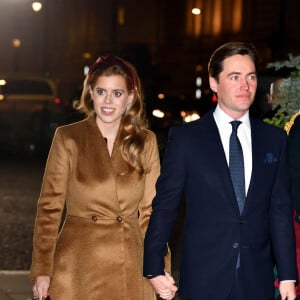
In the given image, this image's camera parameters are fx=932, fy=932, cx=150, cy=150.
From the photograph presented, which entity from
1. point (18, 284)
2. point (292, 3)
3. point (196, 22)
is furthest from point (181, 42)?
point (18, 284)

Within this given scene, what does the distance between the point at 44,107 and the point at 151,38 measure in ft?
91.7

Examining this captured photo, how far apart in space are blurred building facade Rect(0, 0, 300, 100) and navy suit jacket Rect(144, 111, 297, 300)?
44.7m

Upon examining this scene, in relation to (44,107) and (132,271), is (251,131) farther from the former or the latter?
(44,107)

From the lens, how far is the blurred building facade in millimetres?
50281

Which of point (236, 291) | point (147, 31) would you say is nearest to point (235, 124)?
point (236, 291)

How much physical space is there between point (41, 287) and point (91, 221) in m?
0.41

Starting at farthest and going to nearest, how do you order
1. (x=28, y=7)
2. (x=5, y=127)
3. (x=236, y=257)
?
(x=28, y=7)
(x=5, y=127)
(x=236, y=257)

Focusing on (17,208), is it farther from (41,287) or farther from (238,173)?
(238,173)

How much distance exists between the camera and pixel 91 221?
472cm

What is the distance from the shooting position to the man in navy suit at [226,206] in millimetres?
4281

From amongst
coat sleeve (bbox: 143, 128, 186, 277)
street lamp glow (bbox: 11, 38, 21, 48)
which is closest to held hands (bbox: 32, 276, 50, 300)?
coat sleeve (bbox: 143, 128, 186, 277)

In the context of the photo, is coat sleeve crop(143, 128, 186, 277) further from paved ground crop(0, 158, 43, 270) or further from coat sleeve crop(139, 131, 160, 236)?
paved ground crop(0, 158, 43, 270)

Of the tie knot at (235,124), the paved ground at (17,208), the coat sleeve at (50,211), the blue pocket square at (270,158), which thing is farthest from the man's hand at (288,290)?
the paved ground at (17,208)

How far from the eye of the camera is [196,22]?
53156 millimetres
